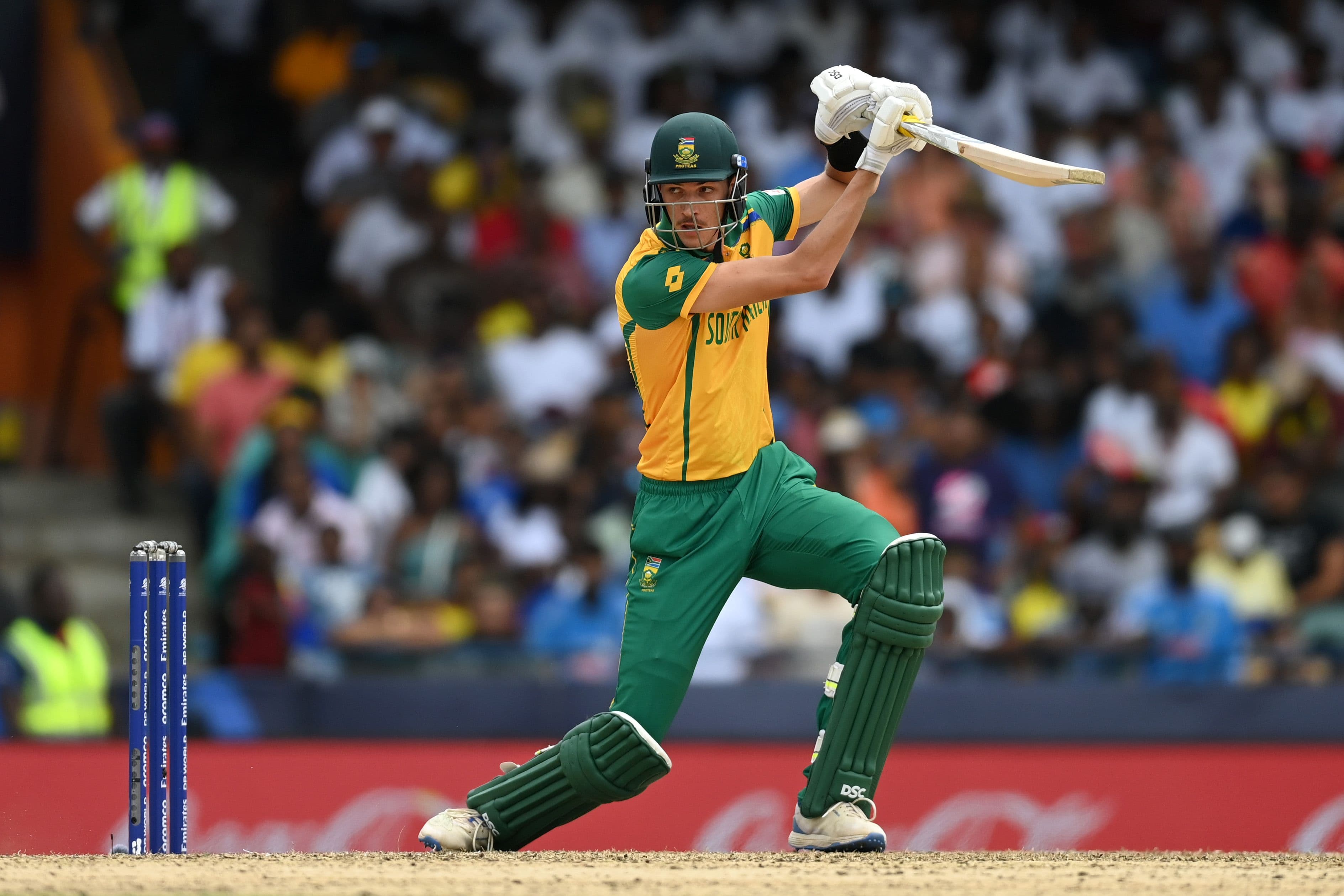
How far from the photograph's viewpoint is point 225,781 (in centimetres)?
959

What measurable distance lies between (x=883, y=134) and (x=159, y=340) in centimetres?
723

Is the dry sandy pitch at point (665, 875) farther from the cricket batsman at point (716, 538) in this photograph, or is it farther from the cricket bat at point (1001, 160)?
the cricket bat at point (1001, 160)

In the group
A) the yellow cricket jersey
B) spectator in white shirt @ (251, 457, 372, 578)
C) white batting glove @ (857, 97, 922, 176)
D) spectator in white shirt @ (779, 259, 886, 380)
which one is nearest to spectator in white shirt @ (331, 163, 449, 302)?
spectator in white shirt @ (251, 457, 372, 578)

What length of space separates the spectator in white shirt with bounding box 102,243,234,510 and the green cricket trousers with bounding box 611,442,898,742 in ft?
21.4

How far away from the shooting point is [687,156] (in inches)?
244

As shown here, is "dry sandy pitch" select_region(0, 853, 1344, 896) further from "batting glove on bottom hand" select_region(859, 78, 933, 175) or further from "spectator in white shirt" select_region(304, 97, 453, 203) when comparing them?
"spectator in white shirt" select_region(304, 97, 453, 203)

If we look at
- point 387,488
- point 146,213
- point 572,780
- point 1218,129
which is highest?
point 1218,129

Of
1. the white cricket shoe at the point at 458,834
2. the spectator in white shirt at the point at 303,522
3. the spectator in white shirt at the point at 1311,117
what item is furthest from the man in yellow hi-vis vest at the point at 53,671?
the spectator in white shirt at the point at 1311,117

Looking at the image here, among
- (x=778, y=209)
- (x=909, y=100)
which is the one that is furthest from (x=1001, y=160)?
(x=778, y=209)

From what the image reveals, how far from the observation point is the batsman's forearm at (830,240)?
601 centimetres

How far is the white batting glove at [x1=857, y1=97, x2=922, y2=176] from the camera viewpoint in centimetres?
611

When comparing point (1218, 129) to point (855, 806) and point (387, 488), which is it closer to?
point (387, 488)

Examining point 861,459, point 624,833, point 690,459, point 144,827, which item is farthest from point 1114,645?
point 144,827

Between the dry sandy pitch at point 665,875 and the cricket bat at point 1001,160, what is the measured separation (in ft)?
6.95
